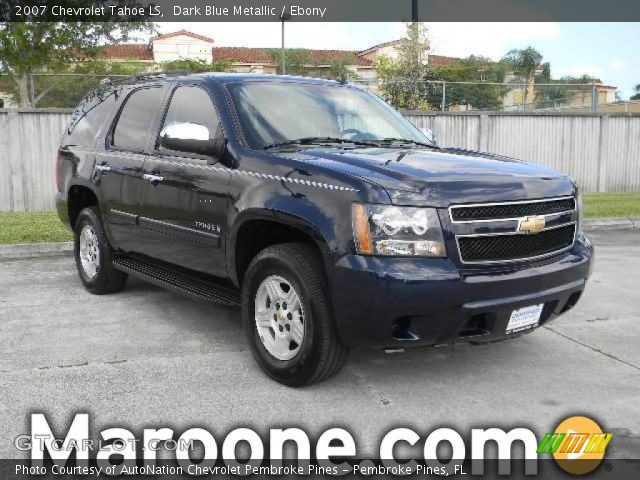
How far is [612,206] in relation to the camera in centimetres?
1297

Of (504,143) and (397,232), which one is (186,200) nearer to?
(397,232)

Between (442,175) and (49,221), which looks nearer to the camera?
(442,175)

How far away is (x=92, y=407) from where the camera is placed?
12.6 ft

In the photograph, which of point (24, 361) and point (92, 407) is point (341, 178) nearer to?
point (92, 407)

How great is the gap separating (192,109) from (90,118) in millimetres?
1901

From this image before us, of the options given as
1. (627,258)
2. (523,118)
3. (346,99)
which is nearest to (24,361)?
(346,99)

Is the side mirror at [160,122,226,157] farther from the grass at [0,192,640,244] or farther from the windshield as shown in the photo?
the grass at [0,192,640,244]

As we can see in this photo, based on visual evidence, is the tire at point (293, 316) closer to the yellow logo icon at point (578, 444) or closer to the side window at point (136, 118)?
the yellow logo icon at point (578, 444)

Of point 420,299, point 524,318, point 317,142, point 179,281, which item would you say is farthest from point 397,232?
point 179,281

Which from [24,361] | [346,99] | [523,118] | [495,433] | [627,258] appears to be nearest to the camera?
[495,433]

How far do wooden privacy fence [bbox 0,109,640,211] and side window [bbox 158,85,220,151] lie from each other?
10.0 m

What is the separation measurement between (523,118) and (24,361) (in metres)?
15.2

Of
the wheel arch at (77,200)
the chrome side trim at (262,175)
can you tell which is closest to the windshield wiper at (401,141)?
the chrome side trim at (262,175)

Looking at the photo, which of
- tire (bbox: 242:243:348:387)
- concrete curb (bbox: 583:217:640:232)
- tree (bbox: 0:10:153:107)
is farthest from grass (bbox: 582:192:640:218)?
tree (bbox: 0:10:153:107)
